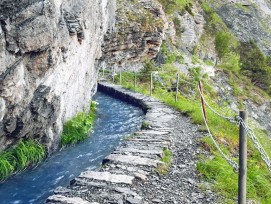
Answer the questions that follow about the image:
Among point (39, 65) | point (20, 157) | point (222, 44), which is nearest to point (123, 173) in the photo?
point (20, 157)

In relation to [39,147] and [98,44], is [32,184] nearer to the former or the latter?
[39,147]

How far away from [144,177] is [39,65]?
12.3 ft

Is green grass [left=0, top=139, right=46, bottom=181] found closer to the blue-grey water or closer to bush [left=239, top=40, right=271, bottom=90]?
the blue-grey water

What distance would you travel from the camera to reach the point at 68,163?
9.99 meters

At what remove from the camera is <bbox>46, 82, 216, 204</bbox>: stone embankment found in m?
6.64

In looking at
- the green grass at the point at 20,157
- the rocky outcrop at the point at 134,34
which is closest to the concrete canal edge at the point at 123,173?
the green grass at the point at 20,157

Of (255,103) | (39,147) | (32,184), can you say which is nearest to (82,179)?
(32,184)

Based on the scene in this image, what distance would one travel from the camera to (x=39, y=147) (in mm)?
9523

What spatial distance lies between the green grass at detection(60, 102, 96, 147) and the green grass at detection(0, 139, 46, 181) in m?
1.55

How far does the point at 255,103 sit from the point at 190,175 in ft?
103

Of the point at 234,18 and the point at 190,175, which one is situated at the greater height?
the point at 234,18

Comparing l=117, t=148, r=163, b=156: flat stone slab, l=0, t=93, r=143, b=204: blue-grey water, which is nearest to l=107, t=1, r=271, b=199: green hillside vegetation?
l=117, t=148, r=163, b=156: flat stone slab

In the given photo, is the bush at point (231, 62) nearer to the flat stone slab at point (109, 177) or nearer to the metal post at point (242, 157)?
the flat stone slab at point (109, 177)

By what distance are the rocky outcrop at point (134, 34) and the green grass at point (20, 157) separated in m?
13.6
